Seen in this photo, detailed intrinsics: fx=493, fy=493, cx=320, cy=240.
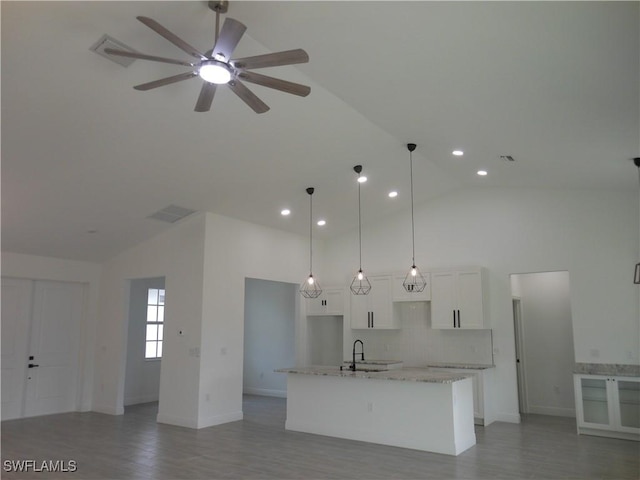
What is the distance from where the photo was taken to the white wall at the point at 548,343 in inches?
324

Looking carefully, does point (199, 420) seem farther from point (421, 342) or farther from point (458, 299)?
point (458, 299)

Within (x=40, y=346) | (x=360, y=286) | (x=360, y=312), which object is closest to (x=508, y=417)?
(x=360, y=312)

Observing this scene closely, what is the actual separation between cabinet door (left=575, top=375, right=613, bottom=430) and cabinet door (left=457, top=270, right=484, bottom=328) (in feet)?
5.27

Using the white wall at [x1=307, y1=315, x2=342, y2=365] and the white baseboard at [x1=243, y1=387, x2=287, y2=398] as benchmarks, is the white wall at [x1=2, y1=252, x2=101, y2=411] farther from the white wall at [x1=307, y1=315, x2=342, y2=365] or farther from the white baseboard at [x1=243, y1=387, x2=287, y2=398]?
the white wall at [x1=307, y1=315, x2=342, y2=365]

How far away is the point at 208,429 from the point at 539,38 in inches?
251

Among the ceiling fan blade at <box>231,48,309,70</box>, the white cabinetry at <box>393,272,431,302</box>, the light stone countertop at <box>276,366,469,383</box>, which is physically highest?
the ceiling fan blade at <box>231,48,309,70</box>

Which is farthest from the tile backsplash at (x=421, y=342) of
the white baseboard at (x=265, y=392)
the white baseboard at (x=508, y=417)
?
the white baseboard at (x=265, y=392)

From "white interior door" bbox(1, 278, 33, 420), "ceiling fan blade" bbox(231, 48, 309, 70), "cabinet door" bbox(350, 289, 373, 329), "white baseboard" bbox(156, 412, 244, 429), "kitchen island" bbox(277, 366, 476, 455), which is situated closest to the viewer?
"ceiling fan blade" bbox(231, 48, 309, 70)

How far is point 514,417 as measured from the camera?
7.68 metres

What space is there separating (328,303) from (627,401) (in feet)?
16.7

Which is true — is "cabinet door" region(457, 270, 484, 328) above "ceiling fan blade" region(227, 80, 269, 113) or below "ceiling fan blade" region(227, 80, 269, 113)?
below

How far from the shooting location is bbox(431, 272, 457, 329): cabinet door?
8117mm

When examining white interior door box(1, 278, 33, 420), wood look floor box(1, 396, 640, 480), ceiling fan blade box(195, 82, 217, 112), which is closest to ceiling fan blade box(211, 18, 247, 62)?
ceiling fan blade box(195, 82, 217, 112)

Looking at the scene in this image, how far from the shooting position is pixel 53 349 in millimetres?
8484
